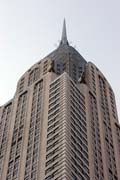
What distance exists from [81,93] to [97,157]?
2351cm

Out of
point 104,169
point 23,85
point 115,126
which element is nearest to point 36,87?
point 23,85

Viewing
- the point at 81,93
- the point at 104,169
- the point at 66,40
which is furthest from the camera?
the point at 66,40

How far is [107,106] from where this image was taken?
165875 millimetres

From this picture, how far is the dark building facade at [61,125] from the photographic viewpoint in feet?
417

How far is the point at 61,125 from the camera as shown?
134250 millimetres

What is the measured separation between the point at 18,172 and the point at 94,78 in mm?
50473

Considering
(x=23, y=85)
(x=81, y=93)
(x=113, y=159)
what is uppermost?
(x=23, y=85)

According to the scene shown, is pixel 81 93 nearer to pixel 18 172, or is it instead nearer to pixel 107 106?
pixel 107 106

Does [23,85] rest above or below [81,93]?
above

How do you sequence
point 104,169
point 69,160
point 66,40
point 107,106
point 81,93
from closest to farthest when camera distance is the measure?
1. point 69,160
2. point 104,169
3. point 81,93
4. point 107,106
5. point 66,40

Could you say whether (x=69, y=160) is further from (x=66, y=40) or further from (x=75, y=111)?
(x=66, y=40)

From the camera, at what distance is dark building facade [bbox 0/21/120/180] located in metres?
127

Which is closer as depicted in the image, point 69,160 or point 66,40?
point 69,160

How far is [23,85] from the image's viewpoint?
17062cm
